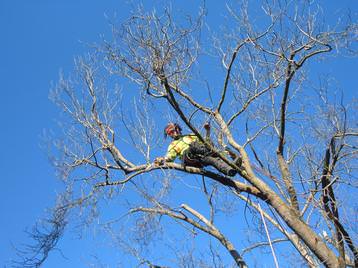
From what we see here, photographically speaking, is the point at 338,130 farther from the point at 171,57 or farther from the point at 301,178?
the point at 171,57

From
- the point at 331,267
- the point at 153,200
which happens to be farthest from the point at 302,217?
the point at 153,200

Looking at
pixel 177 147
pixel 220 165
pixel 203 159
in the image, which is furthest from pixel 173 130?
pixel 220 165

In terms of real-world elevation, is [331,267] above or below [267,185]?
below

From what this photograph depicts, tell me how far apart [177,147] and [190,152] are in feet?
1.13

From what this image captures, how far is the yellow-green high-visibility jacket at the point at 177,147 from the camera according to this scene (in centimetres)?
521

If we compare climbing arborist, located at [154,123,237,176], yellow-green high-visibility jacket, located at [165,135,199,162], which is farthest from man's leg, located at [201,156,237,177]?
yellow-green high-visibility jacket, located at [165,135,199,162]

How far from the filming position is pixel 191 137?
5234 millimetres

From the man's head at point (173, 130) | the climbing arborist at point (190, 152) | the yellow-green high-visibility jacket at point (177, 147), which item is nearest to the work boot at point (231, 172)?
the climbing arborist at point (190, 152)

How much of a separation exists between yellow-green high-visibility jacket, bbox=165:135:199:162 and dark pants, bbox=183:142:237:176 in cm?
14

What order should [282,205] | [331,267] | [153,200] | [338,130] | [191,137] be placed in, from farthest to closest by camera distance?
1. [153,200]
2. [191,137]
3. [338,130]
4. [282,205]
5. [331,267]

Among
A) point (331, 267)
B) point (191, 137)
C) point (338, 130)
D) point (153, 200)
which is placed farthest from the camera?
point (153, 200)

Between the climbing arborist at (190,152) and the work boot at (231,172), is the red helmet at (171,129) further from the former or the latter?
the work boot at (231,172)

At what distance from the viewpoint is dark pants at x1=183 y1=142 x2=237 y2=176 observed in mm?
4777

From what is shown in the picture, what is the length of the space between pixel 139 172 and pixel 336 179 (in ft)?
6.79
